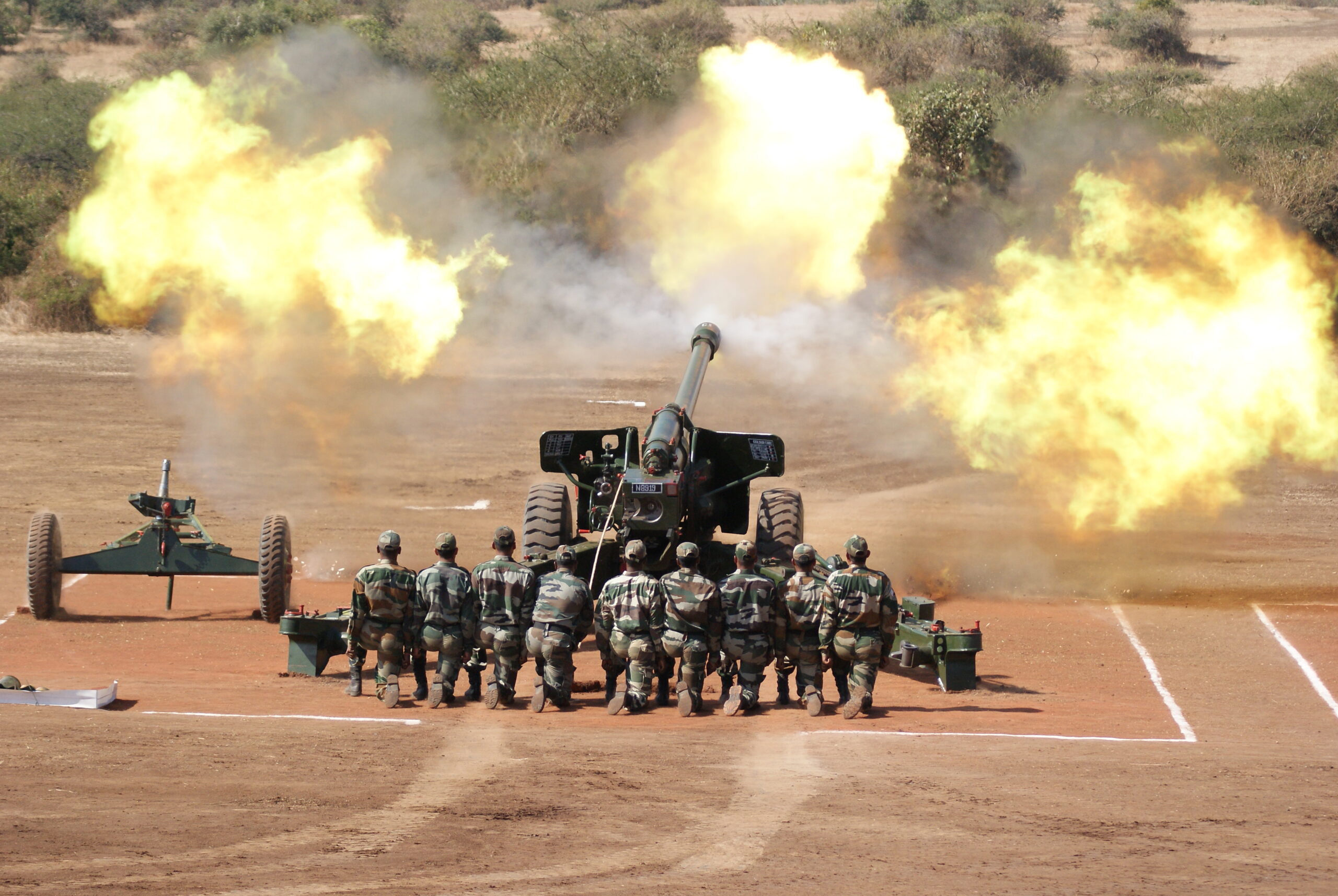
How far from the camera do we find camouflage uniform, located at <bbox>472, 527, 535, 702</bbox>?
11.1 meters

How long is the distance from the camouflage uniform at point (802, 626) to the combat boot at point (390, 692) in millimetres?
2891

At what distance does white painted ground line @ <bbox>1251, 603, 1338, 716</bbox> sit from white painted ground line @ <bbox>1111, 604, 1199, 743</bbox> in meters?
1.24

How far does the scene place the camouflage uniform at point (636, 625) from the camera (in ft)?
36.1

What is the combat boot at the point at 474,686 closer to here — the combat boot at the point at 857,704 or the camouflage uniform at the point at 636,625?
the camouflage uniform at the point at 636,625

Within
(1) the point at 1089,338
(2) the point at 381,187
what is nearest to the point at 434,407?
(2) the point at 381,187

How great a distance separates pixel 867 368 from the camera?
26.3 m

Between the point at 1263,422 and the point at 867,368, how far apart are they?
8541 mm

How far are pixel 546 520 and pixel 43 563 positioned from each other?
15.8 feet

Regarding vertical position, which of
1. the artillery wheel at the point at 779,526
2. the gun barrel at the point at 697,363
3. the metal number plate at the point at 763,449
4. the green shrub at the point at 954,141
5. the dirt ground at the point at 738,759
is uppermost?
the green shrub at the point at 954,141

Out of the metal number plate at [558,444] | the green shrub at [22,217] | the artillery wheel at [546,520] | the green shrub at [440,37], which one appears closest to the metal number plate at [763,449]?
the metal number plate at [558,444]

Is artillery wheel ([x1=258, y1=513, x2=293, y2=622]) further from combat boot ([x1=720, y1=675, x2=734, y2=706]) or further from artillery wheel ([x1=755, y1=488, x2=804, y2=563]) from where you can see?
combat boot ([x1=720, y1=675, x2=734, y2=706])

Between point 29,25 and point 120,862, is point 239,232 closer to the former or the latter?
point 120,862

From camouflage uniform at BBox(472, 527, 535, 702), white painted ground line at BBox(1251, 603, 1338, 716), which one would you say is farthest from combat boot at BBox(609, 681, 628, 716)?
white painted ground line at BBox(1251, 603, 1338, 716)

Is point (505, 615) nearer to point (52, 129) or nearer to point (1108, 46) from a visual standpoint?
point (52, 129)
